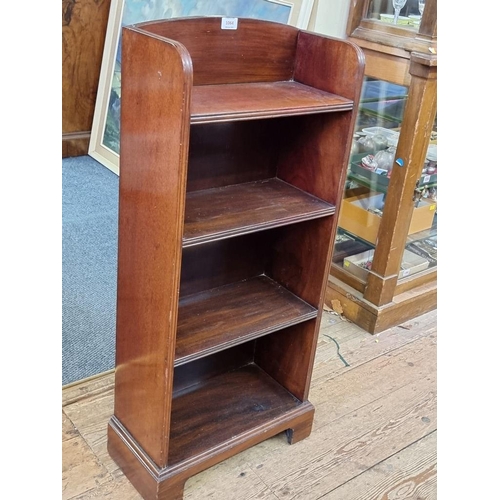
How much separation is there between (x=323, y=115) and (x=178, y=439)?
3.32 feet

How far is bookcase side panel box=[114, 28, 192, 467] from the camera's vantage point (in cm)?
131

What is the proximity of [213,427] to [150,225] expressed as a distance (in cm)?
71

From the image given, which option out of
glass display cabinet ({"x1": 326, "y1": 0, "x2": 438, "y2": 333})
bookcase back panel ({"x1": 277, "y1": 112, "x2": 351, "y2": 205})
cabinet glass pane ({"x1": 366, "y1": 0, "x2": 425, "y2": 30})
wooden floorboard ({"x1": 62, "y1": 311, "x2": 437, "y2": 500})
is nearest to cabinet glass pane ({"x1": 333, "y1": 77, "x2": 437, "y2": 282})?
glass display cabinet ({"x1": 326, "y1": 0, "x2": 438, "y2": 333})

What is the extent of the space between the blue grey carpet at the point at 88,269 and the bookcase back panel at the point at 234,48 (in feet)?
3.88

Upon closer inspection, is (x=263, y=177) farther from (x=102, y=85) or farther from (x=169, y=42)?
(x=102, y=85)

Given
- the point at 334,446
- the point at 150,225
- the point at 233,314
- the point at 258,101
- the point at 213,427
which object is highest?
the point at 258,101

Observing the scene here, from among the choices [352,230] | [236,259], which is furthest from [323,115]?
[352,230]

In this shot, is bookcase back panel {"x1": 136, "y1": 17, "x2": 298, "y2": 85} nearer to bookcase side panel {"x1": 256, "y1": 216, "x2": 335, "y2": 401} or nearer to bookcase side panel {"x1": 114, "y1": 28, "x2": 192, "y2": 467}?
bookcase side panel {"x1": 114, "y1": 28, "x2": 192, "y2": 467}

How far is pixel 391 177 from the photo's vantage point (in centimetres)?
240

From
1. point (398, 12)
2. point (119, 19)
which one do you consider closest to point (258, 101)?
point (398, 12)

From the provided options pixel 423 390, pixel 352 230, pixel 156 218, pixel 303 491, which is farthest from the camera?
pixel 352 230

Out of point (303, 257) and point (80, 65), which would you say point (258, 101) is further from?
point (80, 65)

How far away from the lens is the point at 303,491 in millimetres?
1806

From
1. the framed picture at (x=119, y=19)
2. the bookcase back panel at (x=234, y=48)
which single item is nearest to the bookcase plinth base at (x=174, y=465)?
the bookcase back panel at (x=234, y=48)
